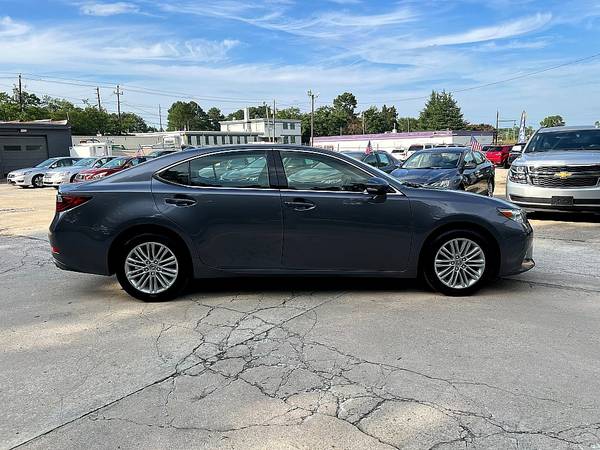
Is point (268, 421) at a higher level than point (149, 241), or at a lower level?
lower

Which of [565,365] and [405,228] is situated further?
[405,228]

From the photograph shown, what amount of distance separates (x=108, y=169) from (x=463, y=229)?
61.8 ft

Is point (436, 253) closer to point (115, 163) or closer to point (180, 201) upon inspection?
point (180, 201)

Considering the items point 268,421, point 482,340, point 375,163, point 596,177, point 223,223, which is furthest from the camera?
point 375,163

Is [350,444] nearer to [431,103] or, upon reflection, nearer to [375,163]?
[375,163]

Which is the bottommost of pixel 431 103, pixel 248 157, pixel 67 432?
pixel 67 432

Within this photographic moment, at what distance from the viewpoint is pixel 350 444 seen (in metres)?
2.74

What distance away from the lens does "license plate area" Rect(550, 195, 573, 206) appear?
30.6 ft

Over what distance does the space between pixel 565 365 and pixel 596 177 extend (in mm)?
6735

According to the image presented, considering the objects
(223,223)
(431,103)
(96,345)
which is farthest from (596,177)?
(431,103)

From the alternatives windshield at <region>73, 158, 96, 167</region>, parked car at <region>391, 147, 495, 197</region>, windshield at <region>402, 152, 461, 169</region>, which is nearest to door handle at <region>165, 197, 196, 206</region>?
parked car at <region>391, 147, 495, 197</region>

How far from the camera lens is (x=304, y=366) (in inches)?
144

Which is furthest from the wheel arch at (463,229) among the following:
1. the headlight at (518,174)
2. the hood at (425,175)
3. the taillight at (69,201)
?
the headlight at (518,174)

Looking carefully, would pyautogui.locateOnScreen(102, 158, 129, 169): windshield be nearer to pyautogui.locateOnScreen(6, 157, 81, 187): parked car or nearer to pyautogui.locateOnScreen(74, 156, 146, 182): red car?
pyautogui.locateOnScreen(74, 156, 146, 182): red car
